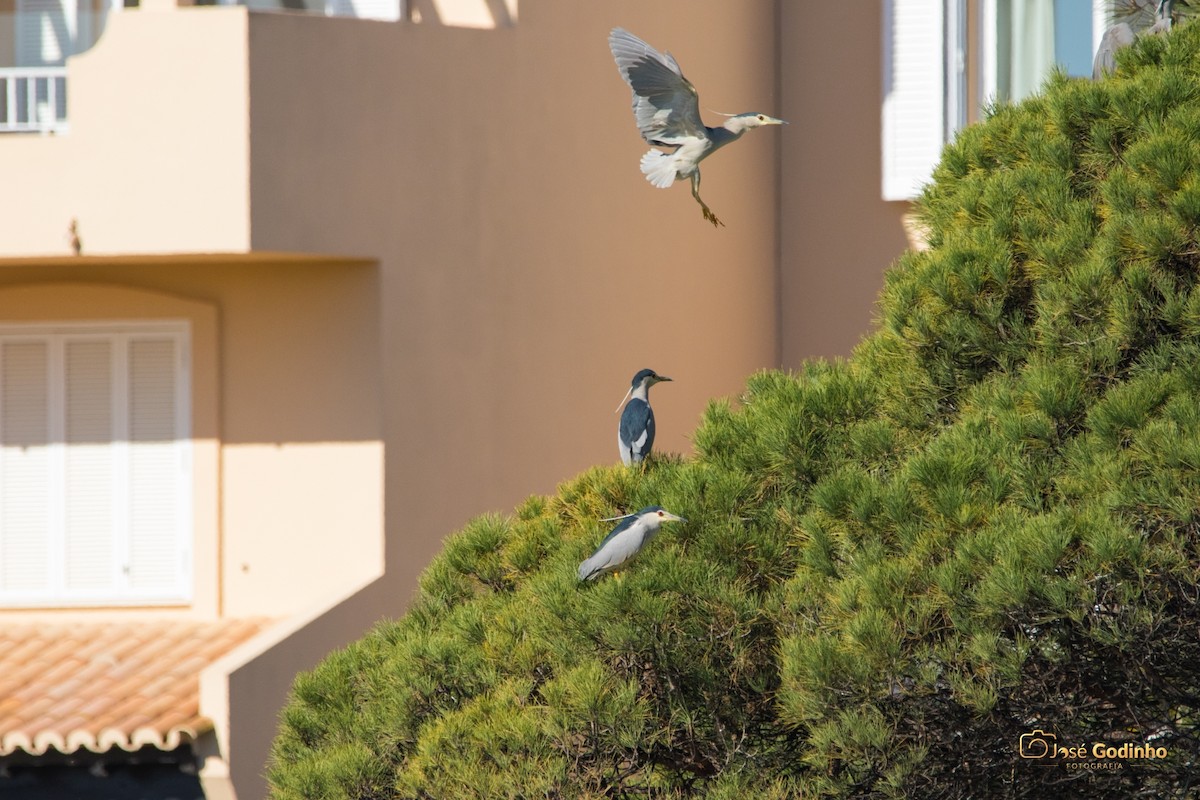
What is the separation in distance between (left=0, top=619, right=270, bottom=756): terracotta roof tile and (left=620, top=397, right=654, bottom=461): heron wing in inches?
130

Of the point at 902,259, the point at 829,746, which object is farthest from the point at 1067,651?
the point at 902,259

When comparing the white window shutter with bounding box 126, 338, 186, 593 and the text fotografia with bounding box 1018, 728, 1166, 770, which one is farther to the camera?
the white window shutter with bounding box 126, 338, 186, 593

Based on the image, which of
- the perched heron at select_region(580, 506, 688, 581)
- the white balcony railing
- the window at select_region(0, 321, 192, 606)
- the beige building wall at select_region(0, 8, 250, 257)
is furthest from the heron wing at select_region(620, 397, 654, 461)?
the white balcony railing

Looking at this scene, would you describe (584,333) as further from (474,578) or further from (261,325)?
(474,578)

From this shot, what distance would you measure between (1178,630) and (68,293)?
7029 mm

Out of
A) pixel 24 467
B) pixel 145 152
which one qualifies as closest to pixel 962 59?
pixel 145 152

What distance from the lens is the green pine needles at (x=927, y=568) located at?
14.9 feet

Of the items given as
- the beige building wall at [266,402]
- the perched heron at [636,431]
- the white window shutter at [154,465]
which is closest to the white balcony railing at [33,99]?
the beige building wall at [266,402]

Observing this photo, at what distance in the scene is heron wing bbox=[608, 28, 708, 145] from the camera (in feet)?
18.1

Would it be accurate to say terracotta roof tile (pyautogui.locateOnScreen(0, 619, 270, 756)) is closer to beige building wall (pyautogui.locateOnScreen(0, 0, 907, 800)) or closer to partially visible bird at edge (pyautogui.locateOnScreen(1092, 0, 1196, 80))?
beige building wall (pyautogui.locateOnScreen(0, 0, 907, 800))

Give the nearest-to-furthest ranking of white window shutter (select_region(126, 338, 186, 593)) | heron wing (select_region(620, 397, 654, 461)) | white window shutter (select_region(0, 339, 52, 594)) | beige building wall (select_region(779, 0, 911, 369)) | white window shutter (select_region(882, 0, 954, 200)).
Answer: heron wing (select_region(620, 397, 654, 461)) → white window shutter (select_region(126, 338, 186, 593)) → white window shutter (select_region(0, 339, 52, 594)) → white window shutter (select_region(882, 0, 954, 200)) → beige building wall (select_region(779, 0, 911, 369))

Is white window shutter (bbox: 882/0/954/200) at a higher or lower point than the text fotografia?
higher

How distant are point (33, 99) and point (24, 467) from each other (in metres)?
2.15

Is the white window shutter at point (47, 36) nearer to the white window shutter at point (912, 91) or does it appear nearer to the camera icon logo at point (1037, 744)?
the white window shutter at point (912, 91)
